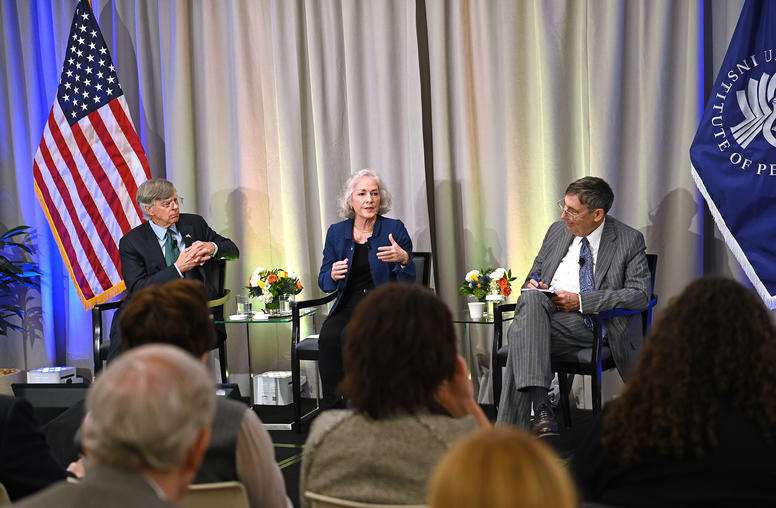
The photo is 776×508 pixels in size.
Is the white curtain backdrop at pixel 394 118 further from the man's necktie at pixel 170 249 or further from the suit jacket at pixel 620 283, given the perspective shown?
the man's necktie at pixel 170 249

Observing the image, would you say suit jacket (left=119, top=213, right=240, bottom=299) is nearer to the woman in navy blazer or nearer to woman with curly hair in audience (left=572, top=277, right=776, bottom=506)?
the woman in navy blazer

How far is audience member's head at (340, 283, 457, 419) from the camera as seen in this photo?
5.81ft

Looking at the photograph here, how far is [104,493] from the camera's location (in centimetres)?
124

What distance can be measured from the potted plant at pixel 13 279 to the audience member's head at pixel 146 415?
5.07 m

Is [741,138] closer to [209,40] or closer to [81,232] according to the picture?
[209,40]

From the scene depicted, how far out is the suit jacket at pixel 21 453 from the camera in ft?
6.35

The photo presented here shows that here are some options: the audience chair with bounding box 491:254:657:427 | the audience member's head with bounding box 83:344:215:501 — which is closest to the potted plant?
the audience chair with bounding box 491:254:657:427

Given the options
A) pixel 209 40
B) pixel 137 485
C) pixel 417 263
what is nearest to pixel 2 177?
pixel 209 40

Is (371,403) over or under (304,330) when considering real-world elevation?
over

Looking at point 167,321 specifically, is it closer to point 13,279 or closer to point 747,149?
point 747,149

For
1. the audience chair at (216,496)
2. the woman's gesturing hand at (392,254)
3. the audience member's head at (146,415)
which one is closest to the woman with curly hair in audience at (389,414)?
the audience chair at (216,496)

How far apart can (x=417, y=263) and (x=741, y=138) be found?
193 cm

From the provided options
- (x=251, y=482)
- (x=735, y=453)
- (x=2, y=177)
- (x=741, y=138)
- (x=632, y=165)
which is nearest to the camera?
(x=735, y=453)

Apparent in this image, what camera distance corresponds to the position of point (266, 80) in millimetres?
5832
